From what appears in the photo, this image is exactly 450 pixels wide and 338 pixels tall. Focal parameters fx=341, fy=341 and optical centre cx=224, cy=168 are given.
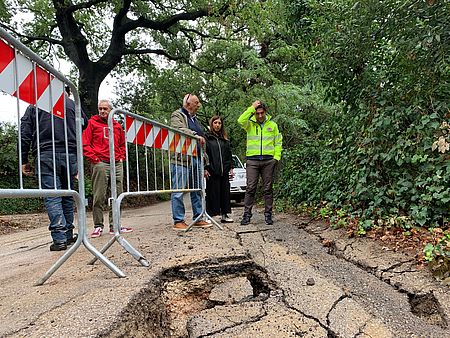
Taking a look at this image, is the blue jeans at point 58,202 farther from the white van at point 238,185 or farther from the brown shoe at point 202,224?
the white van at point 238,185

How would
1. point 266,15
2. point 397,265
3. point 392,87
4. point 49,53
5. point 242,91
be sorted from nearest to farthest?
1. point 397,265
2. point 392,87
3. point 266,15
4. point 242,91
5. point 49,53

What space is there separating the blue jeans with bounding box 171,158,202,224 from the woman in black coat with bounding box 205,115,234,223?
1.02ft

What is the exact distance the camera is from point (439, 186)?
3.50 metres

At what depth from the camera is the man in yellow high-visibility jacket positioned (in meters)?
5.15

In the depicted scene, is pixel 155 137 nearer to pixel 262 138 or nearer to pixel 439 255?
pixel 262 138

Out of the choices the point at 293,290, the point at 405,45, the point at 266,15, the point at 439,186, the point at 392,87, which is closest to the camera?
the point at 293,290

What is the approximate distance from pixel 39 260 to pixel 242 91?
7.87 meters

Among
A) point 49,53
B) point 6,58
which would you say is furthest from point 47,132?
point 49,53

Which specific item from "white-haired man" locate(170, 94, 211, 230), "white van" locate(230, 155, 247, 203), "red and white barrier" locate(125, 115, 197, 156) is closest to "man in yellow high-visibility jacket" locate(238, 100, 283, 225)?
"white-haired man" locate(170, 94, 211, 230)

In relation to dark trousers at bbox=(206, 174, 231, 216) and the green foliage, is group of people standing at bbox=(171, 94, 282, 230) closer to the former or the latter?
dark trousers at bbox=(206, 174, 231, 216)

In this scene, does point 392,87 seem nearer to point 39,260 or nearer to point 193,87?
point 39,260

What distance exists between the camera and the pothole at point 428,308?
225 cm

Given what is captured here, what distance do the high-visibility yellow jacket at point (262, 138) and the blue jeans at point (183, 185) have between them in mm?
937

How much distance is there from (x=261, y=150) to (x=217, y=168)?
729 millimetres
